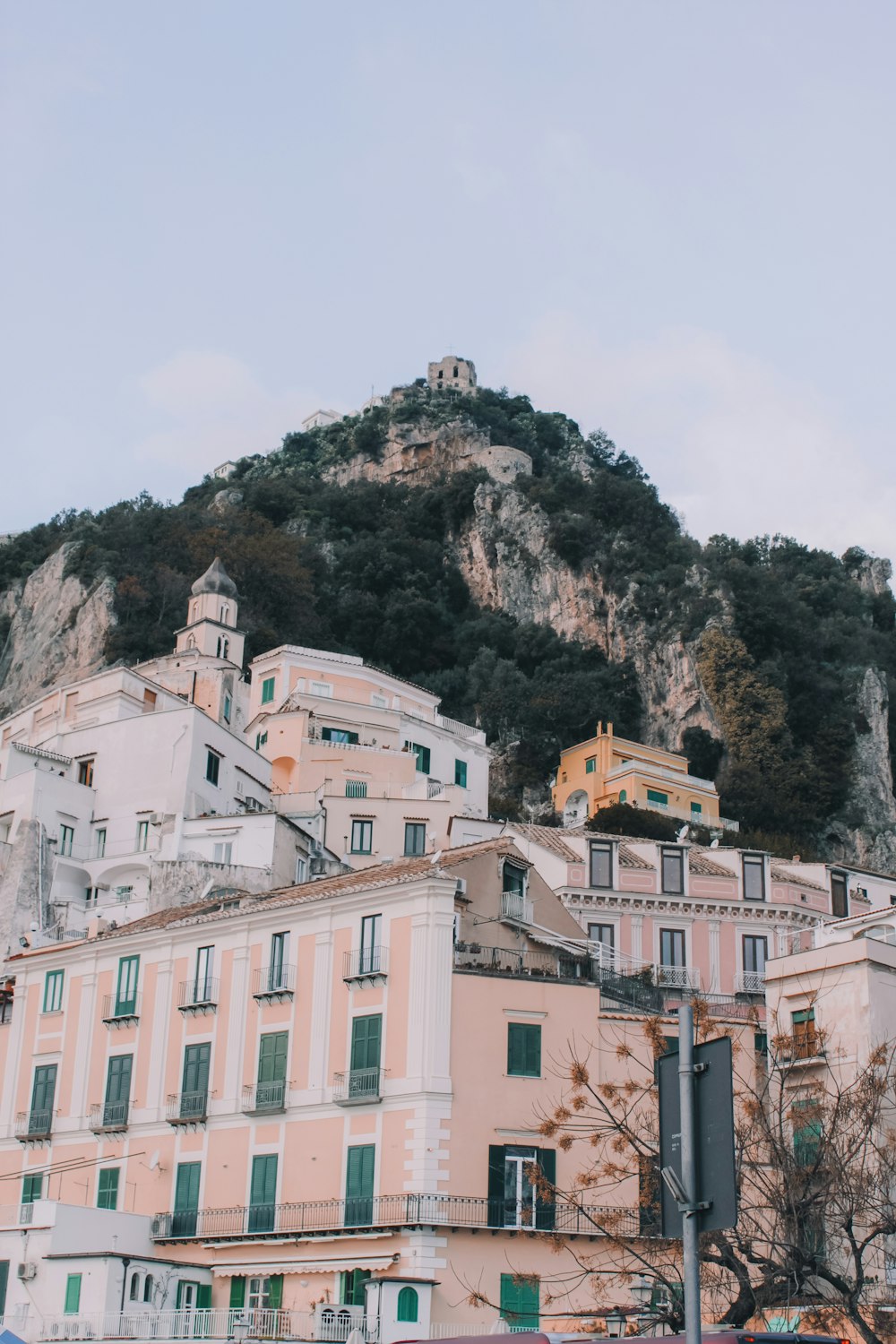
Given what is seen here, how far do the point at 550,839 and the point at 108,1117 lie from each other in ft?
68.0

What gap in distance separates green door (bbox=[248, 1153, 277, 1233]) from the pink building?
0.06 metres

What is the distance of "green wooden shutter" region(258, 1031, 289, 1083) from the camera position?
1554 inches

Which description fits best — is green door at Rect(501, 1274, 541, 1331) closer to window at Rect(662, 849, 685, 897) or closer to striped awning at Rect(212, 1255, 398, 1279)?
striped awning at Rect(212, 1255, 398, 1279)

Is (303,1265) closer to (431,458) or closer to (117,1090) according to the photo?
(117,1090)

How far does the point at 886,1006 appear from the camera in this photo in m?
39.1

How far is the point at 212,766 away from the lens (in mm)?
63625

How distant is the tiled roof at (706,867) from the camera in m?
55.7

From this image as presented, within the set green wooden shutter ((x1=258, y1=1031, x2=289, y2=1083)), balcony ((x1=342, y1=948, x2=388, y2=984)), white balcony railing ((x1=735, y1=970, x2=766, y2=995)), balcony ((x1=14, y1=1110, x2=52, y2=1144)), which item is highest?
white balcony railing ((x1=735, y1=970, x2=766, y2=995))

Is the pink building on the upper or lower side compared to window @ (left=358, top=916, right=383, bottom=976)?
lower

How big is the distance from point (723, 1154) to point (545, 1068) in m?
29.0

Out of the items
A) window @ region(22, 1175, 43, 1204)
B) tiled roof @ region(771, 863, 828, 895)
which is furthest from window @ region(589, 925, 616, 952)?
window @ region(22, 1175, 43, 1204)

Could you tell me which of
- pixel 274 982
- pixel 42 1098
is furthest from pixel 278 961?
pixel 42 1098

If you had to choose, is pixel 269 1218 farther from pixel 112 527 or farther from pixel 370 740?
pixel 112 527

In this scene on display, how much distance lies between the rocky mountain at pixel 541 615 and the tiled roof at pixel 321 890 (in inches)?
1682
